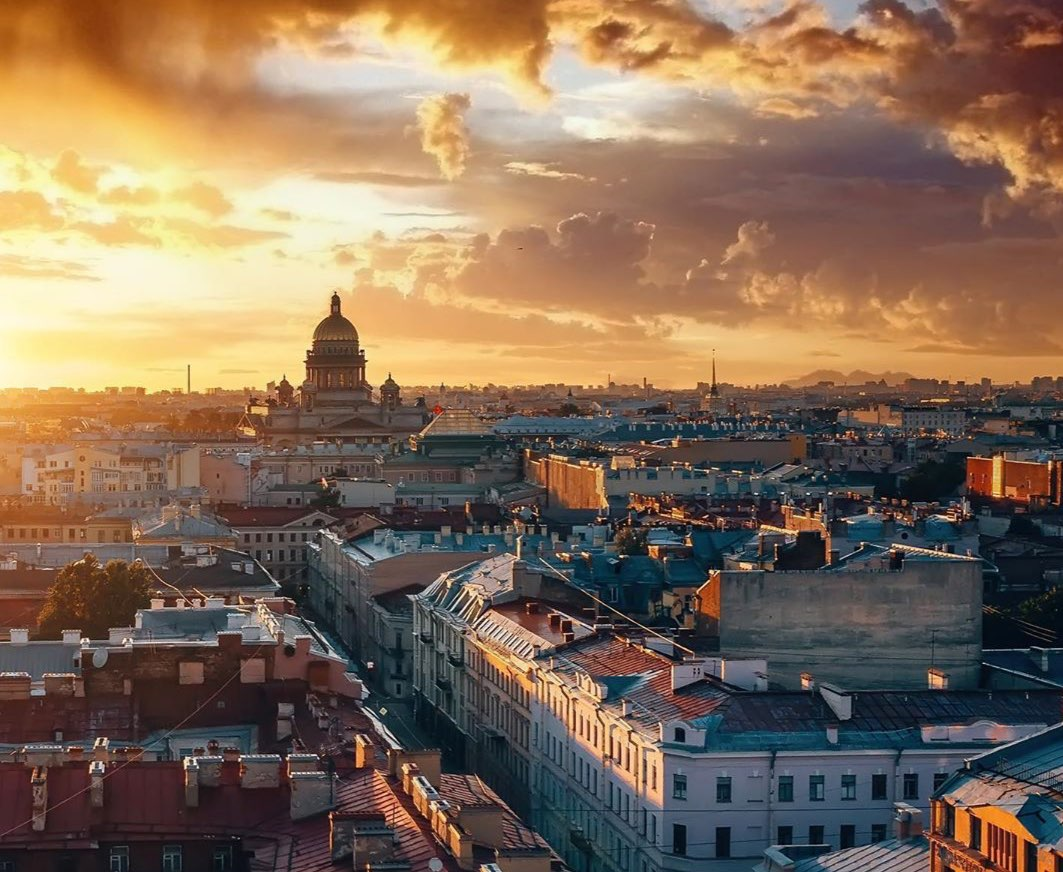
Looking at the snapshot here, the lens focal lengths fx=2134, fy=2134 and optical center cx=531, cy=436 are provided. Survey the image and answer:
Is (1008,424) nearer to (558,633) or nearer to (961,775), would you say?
(558,633)

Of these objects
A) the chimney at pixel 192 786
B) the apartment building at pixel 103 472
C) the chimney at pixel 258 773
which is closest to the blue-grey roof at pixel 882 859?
the chimney at pixel 258 773

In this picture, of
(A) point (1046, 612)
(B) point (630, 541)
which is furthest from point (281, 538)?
(A) point (1046, 612)

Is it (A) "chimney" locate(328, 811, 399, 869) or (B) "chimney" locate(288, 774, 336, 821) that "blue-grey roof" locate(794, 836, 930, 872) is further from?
(B) "chimney" locate(288, 774, 336, 821)

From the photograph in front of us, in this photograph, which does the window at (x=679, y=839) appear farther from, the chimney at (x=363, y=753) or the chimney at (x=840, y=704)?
the chimney at (x=363, y=753)

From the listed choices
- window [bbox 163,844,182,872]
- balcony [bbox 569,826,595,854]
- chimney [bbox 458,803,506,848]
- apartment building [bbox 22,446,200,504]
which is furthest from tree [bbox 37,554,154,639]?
apartment building [bbox 22,446,200,504]

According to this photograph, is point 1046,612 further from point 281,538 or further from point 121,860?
point 281,538

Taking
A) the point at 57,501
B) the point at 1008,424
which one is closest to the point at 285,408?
the point at 1008,424
